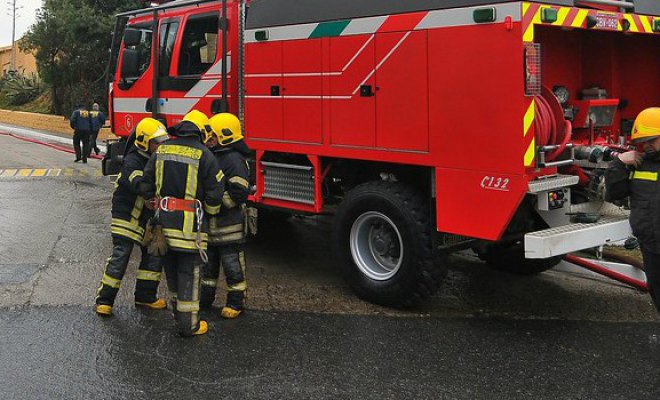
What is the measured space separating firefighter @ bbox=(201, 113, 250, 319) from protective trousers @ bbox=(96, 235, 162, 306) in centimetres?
54

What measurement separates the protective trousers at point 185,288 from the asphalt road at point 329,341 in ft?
→ 0.43

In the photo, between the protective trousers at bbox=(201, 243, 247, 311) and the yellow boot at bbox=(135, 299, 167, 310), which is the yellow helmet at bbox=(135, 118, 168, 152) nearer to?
the protective trousers at bbox=(201, 243, 247, 311)

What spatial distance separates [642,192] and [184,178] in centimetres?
296

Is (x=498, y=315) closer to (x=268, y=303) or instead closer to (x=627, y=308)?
(x=627, y=308)

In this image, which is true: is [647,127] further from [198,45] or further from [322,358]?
[198,45]

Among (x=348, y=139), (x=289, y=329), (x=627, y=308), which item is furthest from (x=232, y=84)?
(x=627, y=308)

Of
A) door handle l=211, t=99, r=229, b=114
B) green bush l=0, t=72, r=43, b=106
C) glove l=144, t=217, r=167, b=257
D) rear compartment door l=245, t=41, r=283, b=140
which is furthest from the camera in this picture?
green bush l=0, t=72, r=43, b=106

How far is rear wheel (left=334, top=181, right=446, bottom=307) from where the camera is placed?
525 centimetres

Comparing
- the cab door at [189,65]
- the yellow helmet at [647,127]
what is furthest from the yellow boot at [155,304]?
the yellow helmet at [647,127]

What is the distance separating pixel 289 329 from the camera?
17.0ft

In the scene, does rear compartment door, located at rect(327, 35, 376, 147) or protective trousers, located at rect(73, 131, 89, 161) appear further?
protective trousers, located at rect(73, 131, 89, 161)

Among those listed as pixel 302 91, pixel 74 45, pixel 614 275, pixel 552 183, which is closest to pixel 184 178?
pixel 302 91

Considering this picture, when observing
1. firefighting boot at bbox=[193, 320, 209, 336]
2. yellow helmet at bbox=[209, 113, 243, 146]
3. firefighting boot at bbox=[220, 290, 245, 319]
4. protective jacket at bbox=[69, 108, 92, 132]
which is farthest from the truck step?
protective jacket at bbox=[69, 108, 92, 132]

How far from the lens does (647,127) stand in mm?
4094
